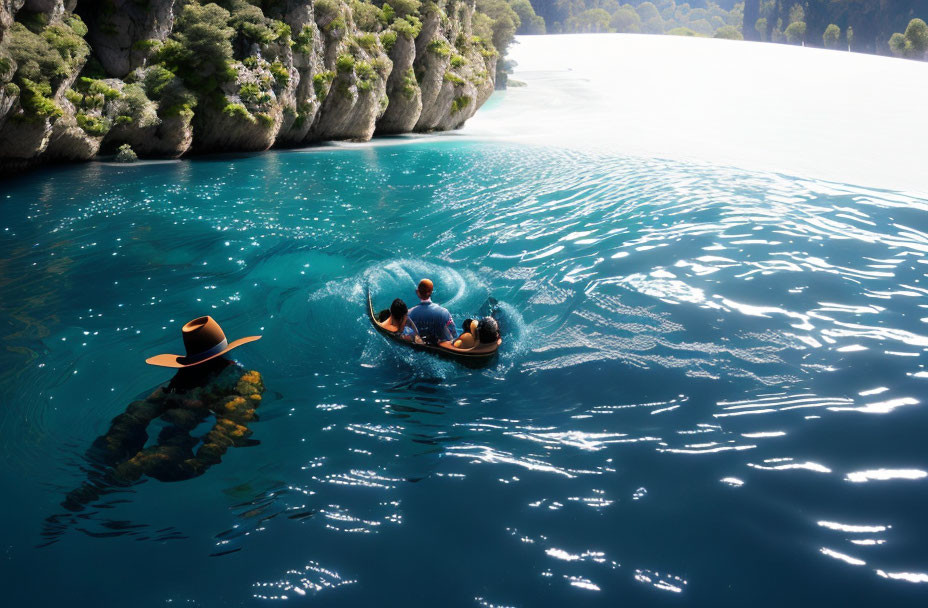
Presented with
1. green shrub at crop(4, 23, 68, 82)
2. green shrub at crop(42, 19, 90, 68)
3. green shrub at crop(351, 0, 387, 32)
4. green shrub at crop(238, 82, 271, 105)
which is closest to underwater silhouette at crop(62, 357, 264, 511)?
green shrub at crop(4, 23, 68, 82)

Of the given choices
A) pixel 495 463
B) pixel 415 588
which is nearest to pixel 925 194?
pixel 495 463

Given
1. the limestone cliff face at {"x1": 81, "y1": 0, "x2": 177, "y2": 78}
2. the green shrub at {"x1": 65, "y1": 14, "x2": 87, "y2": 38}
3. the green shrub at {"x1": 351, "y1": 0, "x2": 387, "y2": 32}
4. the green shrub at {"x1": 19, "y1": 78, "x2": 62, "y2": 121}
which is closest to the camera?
the green shrub at {"x1": 19, "y1": 78, "x2": 62, "y2": 121}

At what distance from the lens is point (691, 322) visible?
28.0 feet

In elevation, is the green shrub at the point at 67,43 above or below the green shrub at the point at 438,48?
below

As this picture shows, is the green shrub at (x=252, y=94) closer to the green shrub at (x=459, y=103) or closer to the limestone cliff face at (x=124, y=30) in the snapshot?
the limestone cliff face at (x=124, y=30)

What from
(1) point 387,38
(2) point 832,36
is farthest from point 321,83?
(2) point 832,36

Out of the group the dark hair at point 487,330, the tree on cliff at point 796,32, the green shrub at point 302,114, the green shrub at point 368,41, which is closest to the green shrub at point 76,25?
the green shrub at point 302,114

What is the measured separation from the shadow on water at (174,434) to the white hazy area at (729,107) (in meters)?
22.1

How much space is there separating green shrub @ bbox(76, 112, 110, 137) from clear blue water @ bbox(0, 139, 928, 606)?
283 inches

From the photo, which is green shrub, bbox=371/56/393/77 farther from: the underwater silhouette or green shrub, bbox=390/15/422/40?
the underwater silhouette

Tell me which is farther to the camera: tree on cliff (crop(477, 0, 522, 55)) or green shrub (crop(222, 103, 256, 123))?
tree on cliff (crop(477, 0, 522, 55))

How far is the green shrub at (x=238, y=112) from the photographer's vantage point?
74.6ft

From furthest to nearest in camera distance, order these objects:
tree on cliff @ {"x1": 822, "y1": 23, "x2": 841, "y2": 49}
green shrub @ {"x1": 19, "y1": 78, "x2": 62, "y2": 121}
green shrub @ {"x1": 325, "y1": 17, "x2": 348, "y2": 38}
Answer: tree on cliff @ {"x1": 822, "y1": 23, "x2": 841, "y2": 49} < green shrub @ {"x1": 325, "y1": 17, "x2": 348, "y2": 38} < green shrub @ {"x1": 19, "y1": 78, "x2": 62, "y2": 121}

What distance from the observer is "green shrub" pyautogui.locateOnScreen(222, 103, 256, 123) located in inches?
895
